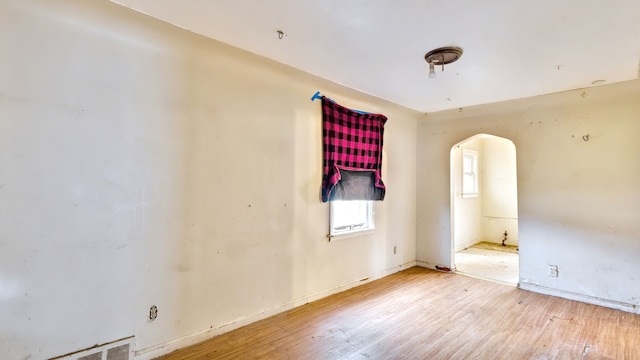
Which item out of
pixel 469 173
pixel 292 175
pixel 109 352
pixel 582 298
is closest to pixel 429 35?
pixel 292 175

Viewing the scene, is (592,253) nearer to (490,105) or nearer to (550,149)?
(550,149)

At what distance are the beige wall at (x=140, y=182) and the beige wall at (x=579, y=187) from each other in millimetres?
2728

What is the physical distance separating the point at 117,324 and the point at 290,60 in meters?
2.37

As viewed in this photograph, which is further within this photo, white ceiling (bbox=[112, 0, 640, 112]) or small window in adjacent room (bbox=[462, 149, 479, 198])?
small window in adjacent room (bbox=[462, 149, 479, 198])

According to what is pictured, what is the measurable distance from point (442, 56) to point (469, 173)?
4496 millimetres

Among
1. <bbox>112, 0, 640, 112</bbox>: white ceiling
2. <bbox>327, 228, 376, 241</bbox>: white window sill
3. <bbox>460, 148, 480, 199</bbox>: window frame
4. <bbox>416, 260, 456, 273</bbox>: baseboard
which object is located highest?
<bbox>112, 0, 640, 112</bbox>: white ceiling

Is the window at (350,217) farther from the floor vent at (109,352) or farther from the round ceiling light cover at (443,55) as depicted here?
the floor vent at (109,352)

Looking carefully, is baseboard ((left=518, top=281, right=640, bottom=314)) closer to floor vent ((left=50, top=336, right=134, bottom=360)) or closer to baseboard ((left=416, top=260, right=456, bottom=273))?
baseboard ((left=416, top=260, right=456, bottom=273))

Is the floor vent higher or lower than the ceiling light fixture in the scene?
lower

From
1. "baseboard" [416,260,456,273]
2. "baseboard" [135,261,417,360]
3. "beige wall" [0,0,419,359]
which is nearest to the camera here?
"beige wall" [0,0,419,359]

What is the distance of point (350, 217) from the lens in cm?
377

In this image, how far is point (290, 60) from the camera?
263 centimetres

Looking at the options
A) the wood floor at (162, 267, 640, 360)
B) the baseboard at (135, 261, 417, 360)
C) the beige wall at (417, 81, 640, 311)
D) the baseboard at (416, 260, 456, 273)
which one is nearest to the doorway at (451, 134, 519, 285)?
the baseboard at (416, 260, 456, 273)

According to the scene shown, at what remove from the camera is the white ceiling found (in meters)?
1.82
